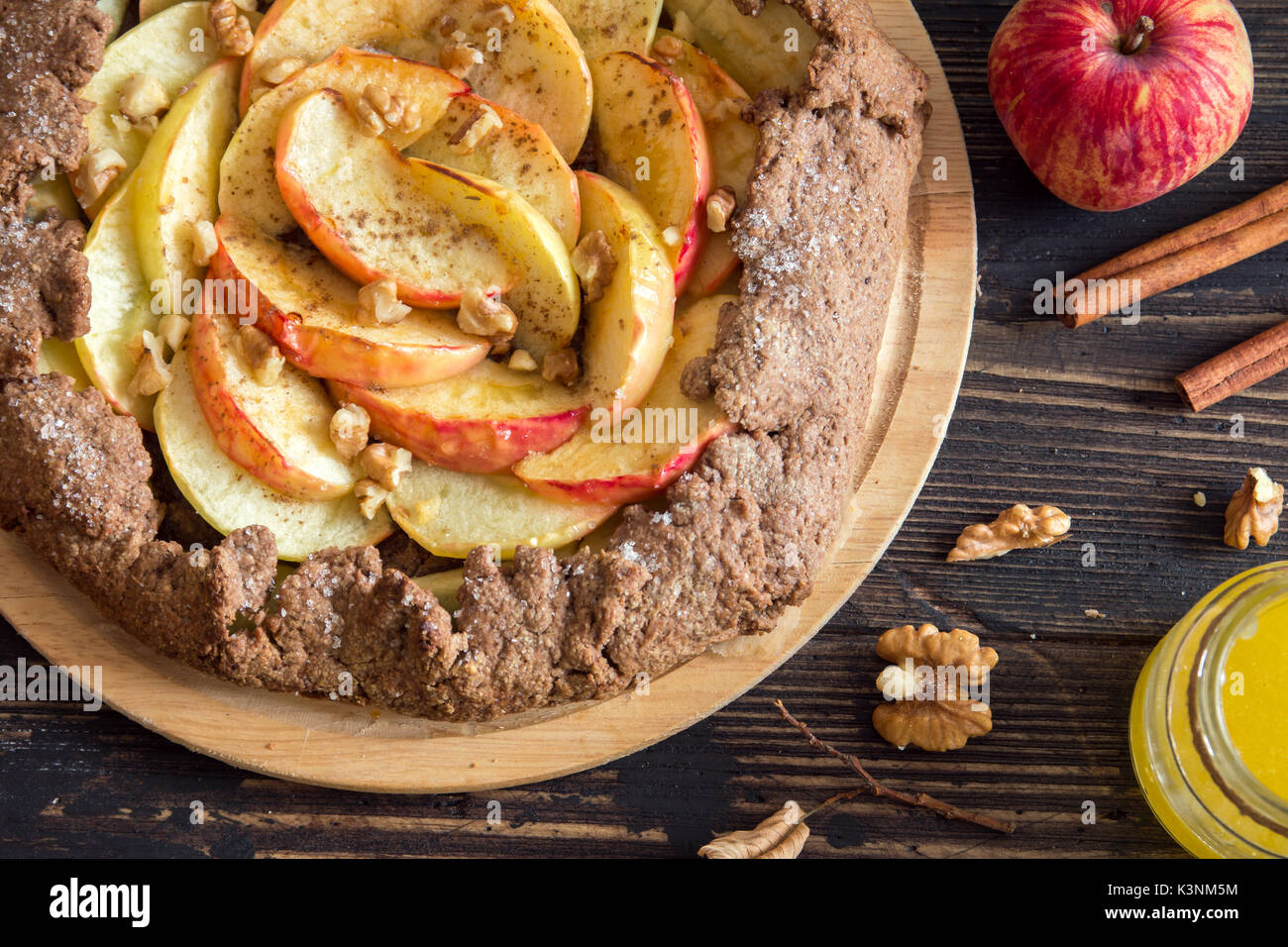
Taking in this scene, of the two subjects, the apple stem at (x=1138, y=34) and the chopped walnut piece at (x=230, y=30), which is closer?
the chopped walnut piece at (x=230, y=30)

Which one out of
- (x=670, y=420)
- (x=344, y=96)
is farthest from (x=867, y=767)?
(x=344, y=96)

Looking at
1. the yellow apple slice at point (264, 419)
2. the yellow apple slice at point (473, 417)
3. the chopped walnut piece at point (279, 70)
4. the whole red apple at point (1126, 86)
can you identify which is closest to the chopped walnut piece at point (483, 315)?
the yellow apple slice at point (473, 417)

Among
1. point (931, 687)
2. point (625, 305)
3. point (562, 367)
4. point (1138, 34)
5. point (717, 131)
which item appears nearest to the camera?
point (625, 305)

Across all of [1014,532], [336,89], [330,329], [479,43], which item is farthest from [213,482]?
[1014,532]

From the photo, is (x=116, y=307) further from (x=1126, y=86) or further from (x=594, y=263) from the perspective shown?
(x=1126, y=86)

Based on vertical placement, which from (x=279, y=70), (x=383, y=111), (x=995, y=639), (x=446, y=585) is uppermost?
(x=279, y=70)

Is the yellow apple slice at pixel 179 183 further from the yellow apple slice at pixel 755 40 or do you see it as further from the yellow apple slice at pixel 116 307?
the yellow apple slice at pixel 755 40

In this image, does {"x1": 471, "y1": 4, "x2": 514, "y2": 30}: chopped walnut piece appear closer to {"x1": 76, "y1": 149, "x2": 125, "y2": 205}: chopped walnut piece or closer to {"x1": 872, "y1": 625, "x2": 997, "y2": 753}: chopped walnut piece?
{"x1": 76, "y1": 149, "x2": 125, "y2": 205}: chopped walnut piece
